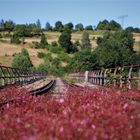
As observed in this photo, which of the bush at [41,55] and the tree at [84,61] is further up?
the tree at [84,61]

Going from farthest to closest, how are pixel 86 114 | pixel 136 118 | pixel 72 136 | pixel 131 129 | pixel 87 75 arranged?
pixel 87 75 < pixel 86 114 < pixel 136 118 < pixel 131 129 < pixel 72 136

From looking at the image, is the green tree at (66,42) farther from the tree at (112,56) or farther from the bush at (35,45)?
the tree at (112,56)

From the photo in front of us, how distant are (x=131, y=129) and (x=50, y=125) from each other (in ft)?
3.49

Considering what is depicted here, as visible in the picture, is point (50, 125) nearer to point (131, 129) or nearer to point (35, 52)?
point (131, 129)

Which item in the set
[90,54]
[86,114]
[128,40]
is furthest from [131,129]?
[128,40]

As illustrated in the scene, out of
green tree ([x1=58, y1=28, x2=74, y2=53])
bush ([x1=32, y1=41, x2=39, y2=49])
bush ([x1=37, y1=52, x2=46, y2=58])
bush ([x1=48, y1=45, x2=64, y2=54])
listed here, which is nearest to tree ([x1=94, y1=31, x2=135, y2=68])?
bush ([x1=37, y1=52, x2=46, y2=58])

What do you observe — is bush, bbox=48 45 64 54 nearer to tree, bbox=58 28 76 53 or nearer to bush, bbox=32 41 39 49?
Answer: bush, bbox=32 41 39 49

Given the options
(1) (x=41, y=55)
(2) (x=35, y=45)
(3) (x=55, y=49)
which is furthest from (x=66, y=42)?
(1) (x=41, y=55)

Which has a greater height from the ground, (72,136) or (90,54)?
(72,136)

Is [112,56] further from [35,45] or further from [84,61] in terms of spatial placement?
[35,45]

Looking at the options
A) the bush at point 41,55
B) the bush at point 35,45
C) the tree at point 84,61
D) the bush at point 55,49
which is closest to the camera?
the tree at point 84,61

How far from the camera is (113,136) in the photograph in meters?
5.79

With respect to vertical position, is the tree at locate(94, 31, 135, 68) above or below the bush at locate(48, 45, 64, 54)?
above

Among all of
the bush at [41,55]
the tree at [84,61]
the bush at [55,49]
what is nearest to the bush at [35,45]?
the bush at [55,49]
